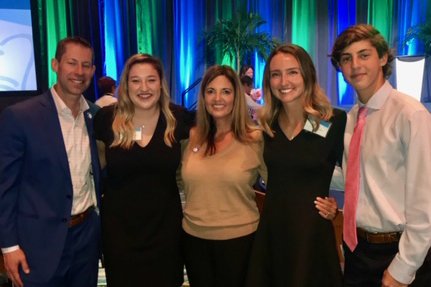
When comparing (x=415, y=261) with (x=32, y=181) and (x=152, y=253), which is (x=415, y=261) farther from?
(x=32, y=181)

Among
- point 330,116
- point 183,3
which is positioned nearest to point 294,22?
point 183,3

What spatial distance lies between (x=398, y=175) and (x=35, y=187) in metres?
1.73

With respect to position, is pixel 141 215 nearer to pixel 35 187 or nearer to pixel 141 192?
pixel 141 192

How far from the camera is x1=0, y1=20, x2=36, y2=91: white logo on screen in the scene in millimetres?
5030

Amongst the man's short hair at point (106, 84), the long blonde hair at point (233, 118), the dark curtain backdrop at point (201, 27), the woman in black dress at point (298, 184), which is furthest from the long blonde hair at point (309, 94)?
the dark curtain backdrop at point (201, 27)

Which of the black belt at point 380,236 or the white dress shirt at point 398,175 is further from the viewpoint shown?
the black belt at point 380,236

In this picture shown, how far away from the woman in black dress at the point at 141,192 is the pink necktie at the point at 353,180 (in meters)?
0.89

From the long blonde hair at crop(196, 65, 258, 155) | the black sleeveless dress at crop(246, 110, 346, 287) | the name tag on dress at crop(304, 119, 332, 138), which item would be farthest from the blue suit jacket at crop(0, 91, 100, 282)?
the name tag on dress at crop(304, 119, 332, 138)

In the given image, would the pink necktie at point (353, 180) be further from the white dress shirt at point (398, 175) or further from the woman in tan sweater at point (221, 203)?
the woman in tan sweater at point (221, 203)

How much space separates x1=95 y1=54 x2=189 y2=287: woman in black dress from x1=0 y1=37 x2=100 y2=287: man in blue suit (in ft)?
0.41

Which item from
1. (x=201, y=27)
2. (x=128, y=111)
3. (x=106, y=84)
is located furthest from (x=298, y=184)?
(x=201, y=27)

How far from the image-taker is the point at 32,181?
80.5 inches

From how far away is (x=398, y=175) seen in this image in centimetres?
170

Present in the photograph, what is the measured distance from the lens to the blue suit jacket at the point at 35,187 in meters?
1.98
